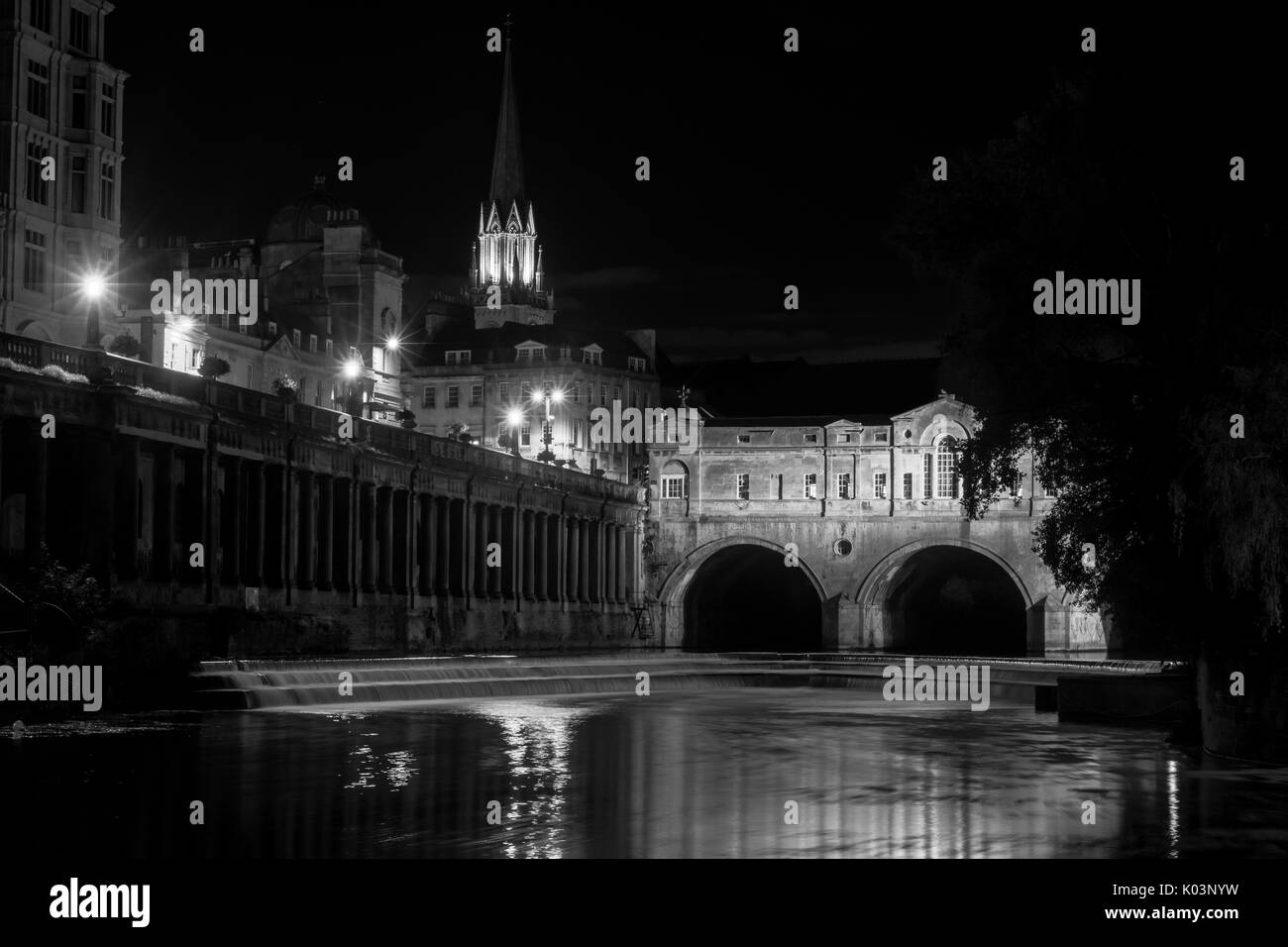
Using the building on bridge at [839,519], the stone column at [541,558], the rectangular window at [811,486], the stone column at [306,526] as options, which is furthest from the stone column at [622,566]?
the stone column at [306,526]

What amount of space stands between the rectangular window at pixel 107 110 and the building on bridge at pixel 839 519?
35302 millimetres

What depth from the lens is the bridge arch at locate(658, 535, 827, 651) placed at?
9456 cm

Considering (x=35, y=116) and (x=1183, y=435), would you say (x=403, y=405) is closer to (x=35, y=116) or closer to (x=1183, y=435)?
(x=35, y=116)

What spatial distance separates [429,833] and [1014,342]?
13228mm

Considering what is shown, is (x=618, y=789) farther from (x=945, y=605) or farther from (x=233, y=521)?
(x=945, y=605)

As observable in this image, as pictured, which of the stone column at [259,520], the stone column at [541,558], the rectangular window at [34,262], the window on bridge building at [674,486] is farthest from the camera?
the window on bridge building at [674,486]

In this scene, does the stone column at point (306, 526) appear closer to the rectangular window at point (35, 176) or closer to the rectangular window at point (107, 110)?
the rectangular window at point (35, 176)

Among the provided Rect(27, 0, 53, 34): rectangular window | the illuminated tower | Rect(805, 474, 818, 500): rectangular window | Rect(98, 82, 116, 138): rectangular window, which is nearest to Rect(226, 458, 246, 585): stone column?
Rect(27, 0, 53, 34): rectangular window

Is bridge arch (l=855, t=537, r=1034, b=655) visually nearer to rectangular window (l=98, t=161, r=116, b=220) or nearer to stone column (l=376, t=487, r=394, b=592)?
stone column (l=376, t=487, r=394, b=592)

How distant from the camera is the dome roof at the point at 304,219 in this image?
108m

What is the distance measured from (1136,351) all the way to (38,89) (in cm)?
5179

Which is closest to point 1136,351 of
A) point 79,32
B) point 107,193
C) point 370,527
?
point 370,527

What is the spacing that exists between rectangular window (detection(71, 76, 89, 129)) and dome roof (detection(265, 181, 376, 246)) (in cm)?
3765

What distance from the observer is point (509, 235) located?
149750 millimetres
